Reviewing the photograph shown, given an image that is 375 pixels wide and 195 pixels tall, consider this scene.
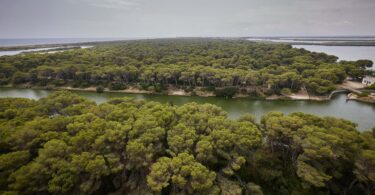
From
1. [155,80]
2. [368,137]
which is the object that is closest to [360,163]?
[368,137]

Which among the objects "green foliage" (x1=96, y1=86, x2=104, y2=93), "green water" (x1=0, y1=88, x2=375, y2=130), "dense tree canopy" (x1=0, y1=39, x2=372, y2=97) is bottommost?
"green water" (x1=0, y1=88, x2=375, y2=130)

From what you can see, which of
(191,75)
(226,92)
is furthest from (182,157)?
(191,75)

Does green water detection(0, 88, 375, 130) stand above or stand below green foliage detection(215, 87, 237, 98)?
below

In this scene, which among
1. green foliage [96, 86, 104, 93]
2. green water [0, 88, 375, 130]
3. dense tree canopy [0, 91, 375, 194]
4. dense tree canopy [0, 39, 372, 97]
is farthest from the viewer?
green foliage [96, 86, 104, 93]

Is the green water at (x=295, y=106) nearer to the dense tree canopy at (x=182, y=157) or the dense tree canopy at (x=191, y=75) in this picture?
the dense tree canopy at (x=191, y=75)

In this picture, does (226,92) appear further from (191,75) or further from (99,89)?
(99,89)

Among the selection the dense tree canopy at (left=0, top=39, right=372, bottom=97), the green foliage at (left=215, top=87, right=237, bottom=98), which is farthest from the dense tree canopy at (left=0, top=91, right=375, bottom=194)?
the dense tree canopy at (left=0, top=39, right=372, bottom=97)

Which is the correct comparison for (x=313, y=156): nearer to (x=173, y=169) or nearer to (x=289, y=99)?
(x=173, y=169)

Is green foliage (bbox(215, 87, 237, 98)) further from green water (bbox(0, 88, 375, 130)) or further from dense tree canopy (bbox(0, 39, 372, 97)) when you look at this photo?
green water (bbox(0, 88, 375, 130))
